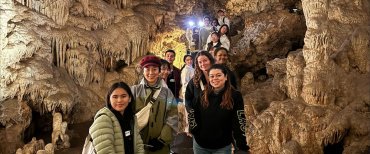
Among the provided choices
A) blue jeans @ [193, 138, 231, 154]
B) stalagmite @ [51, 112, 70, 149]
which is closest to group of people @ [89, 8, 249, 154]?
blue jeans @ [193, 138, 231, 154]

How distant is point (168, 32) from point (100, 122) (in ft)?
30.9

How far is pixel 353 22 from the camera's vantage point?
6980mm

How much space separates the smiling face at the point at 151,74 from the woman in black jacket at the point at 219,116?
16.5 inches

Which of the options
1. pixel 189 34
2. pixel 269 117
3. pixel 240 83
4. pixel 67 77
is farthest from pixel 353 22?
pixel 67 77

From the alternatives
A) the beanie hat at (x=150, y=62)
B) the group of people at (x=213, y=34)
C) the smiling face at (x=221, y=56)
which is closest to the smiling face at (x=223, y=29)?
the group of people at (x=213, y=34)

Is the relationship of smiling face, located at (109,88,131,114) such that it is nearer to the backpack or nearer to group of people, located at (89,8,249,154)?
group of people, located at (89,8,249,154)

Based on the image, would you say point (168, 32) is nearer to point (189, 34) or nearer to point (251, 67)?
point (189, 34)

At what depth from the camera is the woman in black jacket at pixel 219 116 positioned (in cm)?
288

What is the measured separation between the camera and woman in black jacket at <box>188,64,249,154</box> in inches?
113

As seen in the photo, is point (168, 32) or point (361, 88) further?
point (168, 32)

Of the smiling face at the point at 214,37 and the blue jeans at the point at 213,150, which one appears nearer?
the blue jeans at the point at 213,150

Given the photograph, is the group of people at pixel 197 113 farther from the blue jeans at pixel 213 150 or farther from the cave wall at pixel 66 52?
the cave wall at pixel 66 52

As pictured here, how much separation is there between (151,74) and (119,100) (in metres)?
0.53

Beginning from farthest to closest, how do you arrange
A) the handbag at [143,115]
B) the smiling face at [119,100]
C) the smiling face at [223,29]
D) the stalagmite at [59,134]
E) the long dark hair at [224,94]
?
the stalagmite at [59,134]
the smiling face at [223,29]
the handbag at [143,115]
the long dark hair at [224,94]
the smiling face at [119,100]
